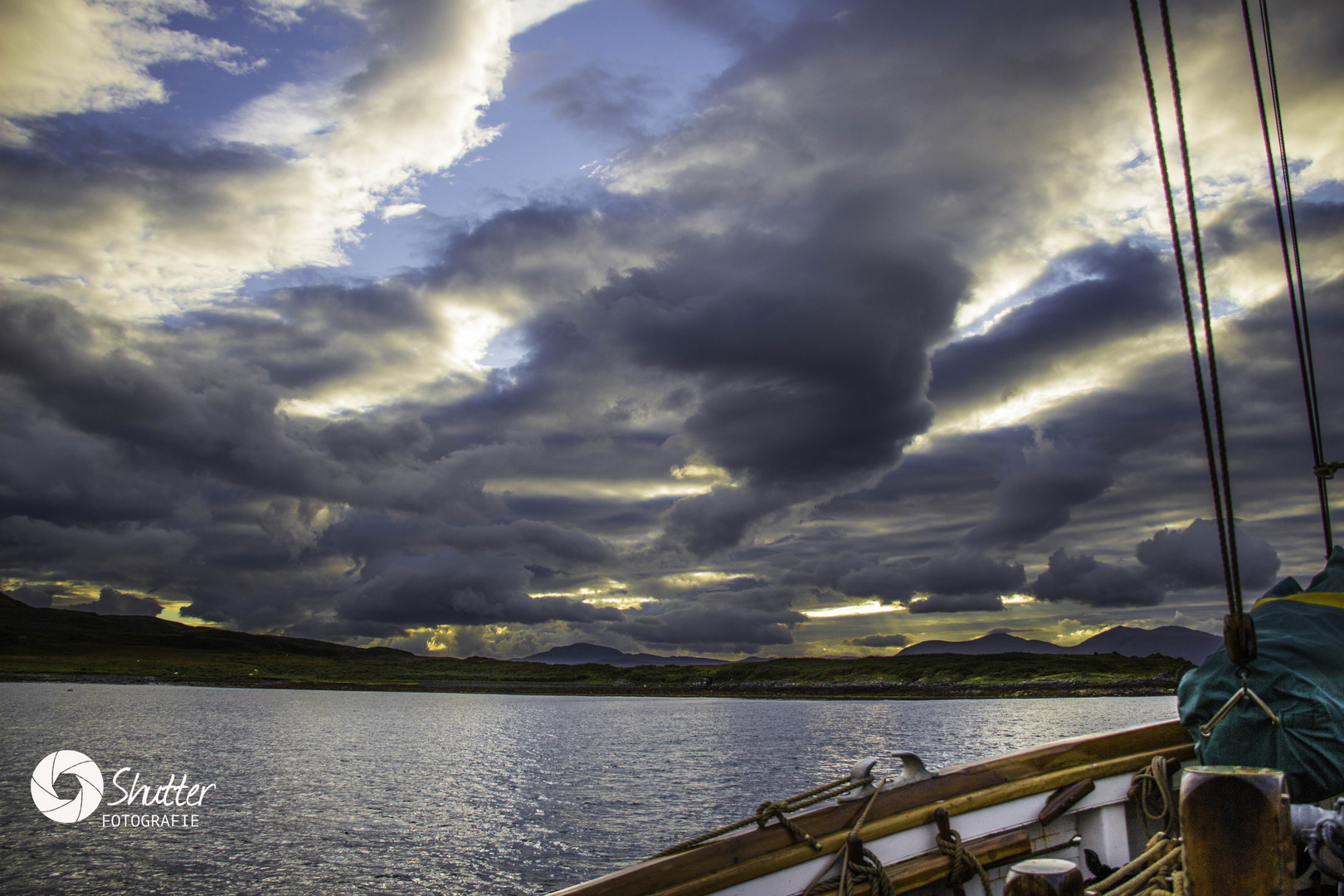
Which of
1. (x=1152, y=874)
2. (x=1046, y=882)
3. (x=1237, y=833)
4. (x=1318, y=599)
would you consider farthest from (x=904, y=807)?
(x=1237, y=833)

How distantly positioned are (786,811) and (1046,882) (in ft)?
13.5

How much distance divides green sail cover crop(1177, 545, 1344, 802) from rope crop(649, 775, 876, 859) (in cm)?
246

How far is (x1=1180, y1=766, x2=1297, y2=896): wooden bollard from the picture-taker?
2.51 m

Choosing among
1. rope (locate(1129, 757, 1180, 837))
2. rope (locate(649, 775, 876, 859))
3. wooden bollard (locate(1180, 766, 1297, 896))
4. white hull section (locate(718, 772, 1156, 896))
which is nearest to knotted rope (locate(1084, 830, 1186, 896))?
wooden bollard (locate(1180, 766, 1297, 896))

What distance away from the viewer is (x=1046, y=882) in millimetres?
2869

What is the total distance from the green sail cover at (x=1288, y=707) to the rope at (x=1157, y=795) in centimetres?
121

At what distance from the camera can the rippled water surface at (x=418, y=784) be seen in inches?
1099

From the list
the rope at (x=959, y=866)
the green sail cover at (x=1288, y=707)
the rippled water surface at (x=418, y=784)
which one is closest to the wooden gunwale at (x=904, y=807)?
the rope at (x=959, y=866)

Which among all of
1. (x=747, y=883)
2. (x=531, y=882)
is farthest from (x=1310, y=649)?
(x=531, y=882)

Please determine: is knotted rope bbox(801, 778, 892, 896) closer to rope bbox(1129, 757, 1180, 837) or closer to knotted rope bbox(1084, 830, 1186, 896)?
knotted rope bbox(1084, 830, 1186, 896)

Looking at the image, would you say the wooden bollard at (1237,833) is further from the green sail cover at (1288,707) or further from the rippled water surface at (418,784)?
the rippled water surface at (418,784)

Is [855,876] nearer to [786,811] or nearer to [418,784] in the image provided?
[786,811]

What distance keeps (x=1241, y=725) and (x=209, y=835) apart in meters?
40.4

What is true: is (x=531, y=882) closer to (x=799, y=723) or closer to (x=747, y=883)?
(x=747, y=883)
